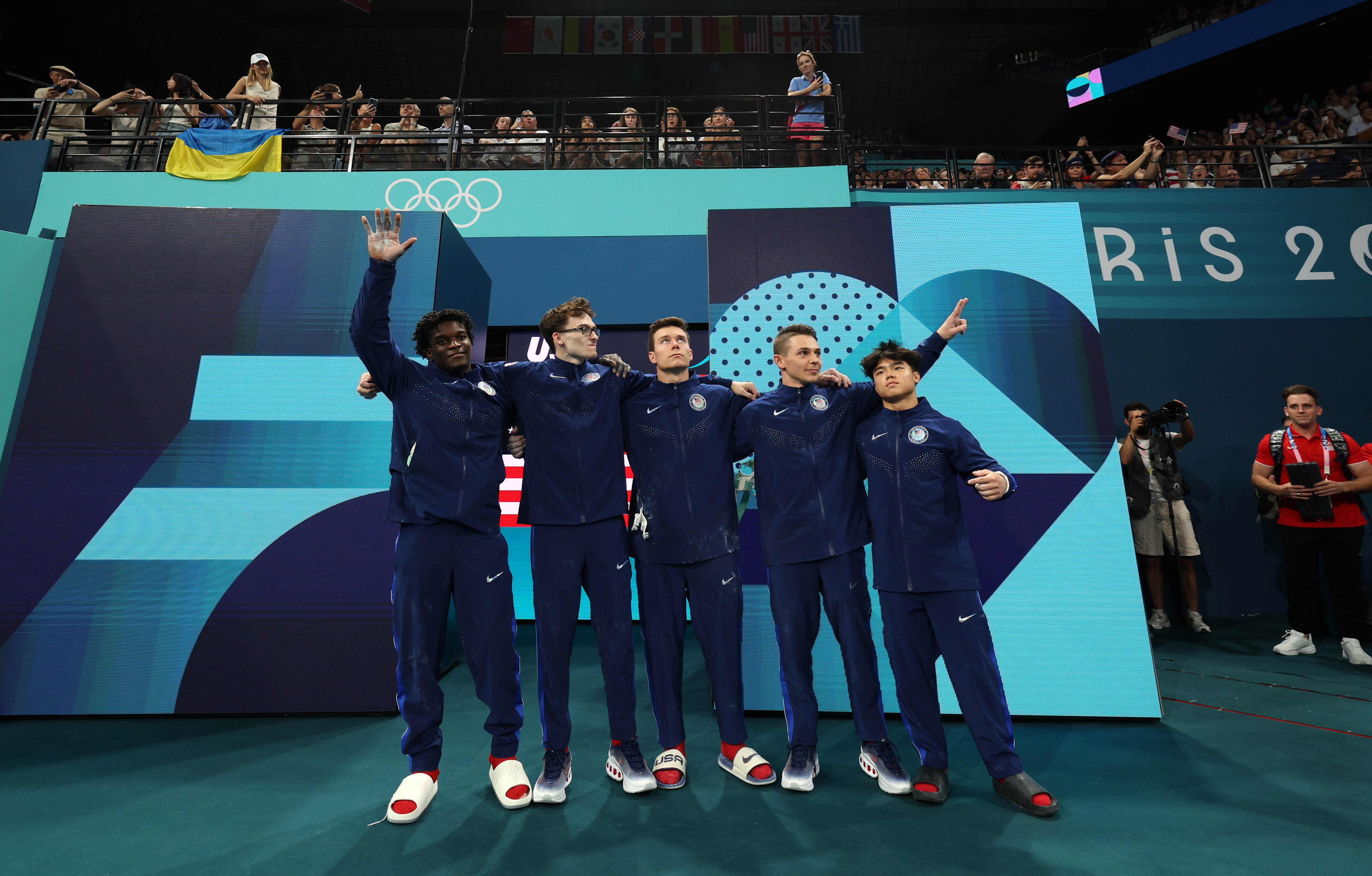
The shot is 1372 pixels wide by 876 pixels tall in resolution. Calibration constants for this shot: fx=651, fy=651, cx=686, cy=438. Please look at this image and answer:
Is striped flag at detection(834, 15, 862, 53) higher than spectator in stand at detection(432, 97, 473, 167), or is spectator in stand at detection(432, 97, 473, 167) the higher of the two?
striped flag at detection(834, 15, 862, 53)

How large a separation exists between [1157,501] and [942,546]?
4157 millimetres

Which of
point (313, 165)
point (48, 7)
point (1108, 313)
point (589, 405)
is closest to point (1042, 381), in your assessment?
point (589, 405)

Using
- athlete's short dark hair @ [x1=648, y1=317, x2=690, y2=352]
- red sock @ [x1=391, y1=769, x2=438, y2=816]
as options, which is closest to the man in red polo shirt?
athlete's short dark hair @ [x1=648, y1=317, x2=690, y2=352]

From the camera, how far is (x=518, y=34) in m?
12.0

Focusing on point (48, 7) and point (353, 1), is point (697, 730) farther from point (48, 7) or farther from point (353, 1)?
point (48, 7)

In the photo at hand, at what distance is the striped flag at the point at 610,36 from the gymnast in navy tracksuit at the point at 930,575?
11352mm

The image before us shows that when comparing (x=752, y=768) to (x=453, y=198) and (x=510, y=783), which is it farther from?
(x=453, y=198)

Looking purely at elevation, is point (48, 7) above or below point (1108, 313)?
above

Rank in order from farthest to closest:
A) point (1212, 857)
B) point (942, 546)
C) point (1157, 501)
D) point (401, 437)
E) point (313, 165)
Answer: point (313, 165) → point (1157, 501) → point (401, 437) → point (942, 546) → point (1212, 857)

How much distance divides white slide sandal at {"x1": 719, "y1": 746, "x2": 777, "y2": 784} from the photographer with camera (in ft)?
14.4

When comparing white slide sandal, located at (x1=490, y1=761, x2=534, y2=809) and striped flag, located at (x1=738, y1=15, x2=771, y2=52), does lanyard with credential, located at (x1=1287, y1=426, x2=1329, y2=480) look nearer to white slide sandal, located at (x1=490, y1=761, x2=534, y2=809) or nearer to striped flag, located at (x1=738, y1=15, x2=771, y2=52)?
white slide sandal, located at (x1=490, y1=761, x2=534, y2=809)

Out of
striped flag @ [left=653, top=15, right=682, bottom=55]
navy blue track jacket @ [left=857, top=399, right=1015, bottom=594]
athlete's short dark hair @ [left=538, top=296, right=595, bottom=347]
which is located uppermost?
striped flag @ [left=653, top=15, right=682, bottom=55]

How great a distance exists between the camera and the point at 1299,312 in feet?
20.4

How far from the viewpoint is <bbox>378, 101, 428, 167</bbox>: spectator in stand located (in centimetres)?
692
